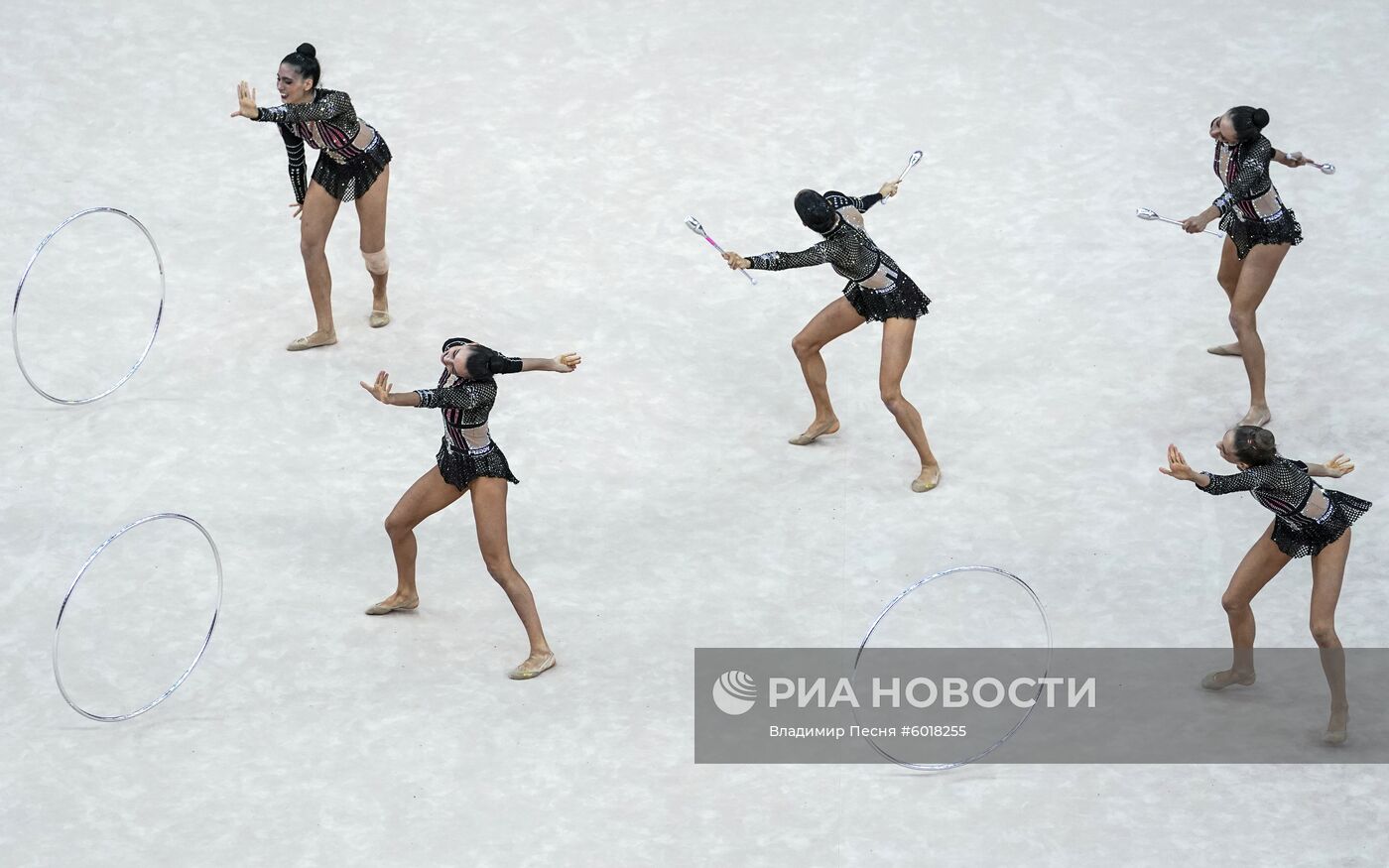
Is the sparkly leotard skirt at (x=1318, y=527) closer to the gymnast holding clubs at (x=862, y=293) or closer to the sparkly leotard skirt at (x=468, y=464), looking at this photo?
the gymnast holding clubs at (x=862, y=293)

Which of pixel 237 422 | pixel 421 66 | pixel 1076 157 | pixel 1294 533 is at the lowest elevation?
pixel 1294 533

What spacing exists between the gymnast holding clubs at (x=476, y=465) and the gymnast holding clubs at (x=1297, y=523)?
277 centimetres

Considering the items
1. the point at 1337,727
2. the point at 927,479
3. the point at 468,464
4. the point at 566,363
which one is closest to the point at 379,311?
the point at 468,464

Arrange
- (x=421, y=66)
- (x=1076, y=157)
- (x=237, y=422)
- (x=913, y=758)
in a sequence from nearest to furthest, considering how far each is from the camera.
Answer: (x=913, y=758)
(x=237, y=422)
(x=1076, y=157)
(x=421, y=66)

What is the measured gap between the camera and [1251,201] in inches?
365

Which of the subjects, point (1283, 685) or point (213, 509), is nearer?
point (1283, 685)

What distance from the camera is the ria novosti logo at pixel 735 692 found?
7.85 meters

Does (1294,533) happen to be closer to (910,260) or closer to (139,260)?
(910,260)

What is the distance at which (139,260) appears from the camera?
11.0m

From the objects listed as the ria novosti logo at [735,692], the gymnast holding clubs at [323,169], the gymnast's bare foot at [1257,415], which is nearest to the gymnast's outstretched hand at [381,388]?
the ria novosti logo at [735,692]

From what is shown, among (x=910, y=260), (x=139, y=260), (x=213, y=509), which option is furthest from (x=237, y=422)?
(x=910, y=260)

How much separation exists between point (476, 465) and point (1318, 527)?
3.56 meters

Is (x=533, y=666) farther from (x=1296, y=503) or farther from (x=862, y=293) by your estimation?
(x=1296, y=503)

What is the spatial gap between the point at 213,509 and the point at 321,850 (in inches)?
103
